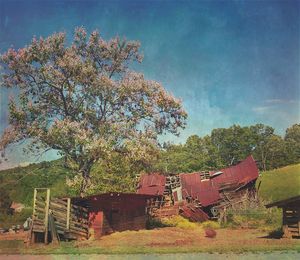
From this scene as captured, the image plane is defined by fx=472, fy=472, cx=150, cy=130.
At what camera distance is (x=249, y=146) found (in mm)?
73438

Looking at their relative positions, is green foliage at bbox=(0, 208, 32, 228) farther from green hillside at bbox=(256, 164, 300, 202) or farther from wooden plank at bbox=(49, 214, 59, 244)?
green hillside at bbox=(256, 164, 300, 202)

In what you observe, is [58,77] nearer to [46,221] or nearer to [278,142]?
[46,221]

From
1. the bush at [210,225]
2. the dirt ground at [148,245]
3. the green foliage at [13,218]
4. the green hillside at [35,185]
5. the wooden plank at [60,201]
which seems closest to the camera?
the dirt ground at [148,245]

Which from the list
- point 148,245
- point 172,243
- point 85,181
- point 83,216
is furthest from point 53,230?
point 172,243

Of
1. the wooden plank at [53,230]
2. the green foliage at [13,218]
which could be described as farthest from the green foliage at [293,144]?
the wooden plank at [53,230]

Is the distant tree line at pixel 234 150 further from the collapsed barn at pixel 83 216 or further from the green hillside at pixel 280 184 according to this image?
the collapsed barn at pixel 83 216

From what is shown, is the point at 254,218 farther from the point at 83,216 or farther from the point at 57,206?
the point at 57,206

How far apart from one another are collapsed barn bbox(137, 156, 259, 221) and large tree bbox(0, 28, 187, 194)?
550 inches

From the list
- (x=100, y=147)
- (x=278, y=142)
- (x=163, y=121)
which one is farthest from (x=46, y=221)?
(x=278, y=142)

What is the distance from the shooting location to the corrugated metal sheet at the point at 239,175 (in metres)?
46.8

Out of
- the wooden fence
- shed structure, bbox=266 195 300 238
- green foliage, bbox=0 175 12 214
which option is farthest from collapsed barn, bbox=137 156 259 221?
shed structure, bbox=266 195 300 238

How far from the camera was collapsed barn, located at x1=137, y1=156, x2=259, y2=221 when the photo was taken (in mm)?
45281

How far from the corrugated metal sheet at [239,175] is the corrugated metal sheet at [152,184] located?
5.61 meters

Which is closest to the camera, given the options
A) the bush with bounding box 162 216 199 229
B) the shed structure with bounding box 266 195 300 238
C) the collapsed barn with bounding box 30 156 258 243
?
the shed structure with bounding box 266 195 300 238
